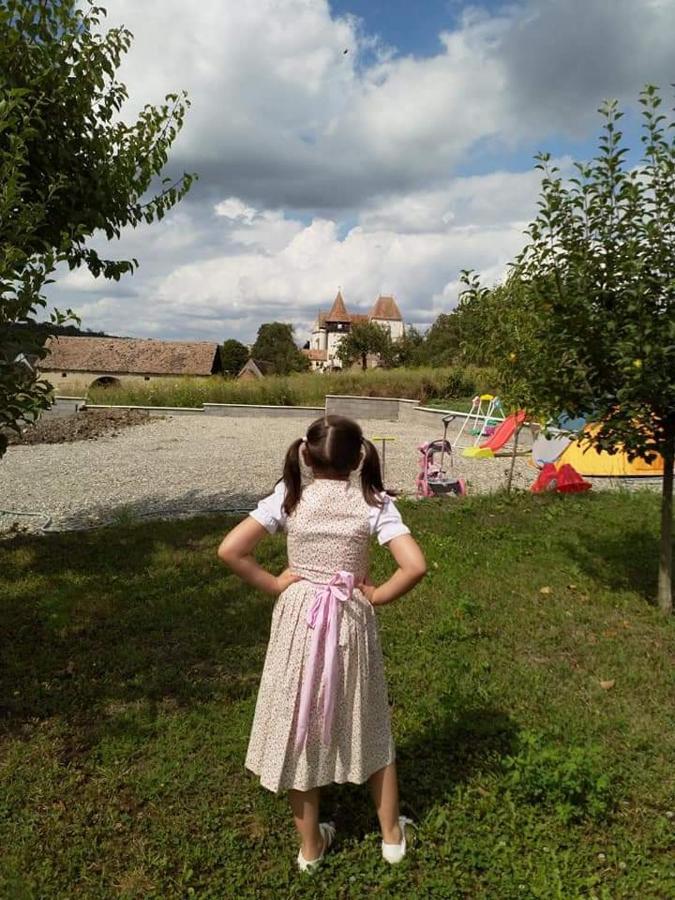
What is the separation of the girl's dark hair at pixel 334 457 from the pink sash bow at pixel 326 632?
31 cm

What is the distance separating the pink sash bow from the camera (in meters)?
2.38

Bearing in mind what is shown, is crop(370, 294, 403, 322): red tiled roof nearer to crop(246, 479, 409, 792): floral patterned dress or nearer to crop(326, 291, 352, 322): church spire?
crop(326, 291, 352, 322): church spire

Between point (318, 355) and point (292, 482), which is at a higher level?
point (292, 482)

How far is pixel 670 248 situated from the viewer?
4719 millimetres

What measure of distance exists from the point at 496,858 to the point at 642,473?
11.0 m

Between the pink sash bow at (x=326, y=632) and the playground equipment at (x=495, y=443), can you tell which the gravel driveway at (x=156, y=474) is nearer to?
the playground equipment at (x=495, y=443)

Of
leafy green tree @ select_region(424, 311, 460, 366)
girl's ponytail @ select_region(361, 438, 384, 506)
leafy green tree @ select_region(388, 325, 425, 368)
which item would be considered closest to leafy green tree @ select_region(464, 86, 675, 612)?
girl's ponytail @ select_region(361, 438, 384, 506)

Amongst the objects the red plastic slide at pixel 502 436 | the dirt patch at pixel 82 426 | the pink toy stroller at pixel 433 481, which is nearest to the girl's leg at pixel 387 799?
the pink toy stroller at pixel 433 481

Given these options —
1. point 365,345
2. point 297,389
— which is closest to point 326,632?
point 297,389

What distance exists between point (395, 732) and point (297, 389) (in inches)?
1054

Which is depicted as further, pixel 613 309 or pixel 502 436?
pixel 502 436

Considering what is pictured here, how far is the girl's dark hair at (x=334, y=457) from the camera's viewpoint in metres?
2.36

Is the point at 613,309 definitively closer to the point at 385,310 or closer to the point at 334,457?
the point at 334,457

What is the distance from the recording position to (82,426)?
20.7 m
